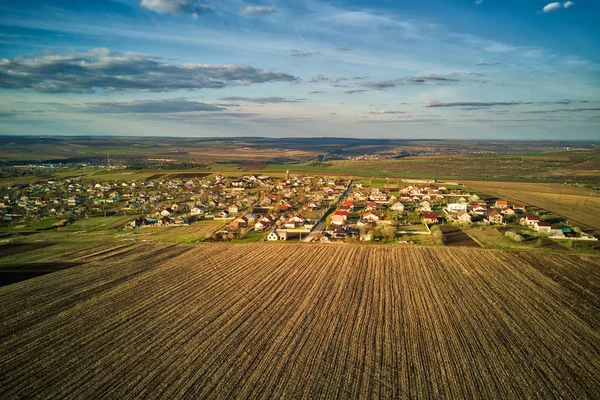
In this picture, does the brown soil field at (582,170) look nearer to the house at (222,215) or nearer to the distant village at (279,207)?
the distant village at (279,207)

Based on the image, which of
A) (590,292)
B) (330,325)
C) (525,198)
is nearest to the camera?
(330,325)

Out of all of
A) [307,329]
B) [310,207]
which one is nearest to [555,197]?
[310,207]

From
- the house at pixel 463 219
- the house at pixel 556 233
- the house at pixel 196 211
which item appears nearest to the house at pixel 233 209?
the house at pixel 196 211

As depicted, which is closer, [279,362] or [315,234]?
[279,362]

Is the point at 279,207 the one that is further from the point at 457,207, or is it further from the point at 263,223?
the point at 457,207

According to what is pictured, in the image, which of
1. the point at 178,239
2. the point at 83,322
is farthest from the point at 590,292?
the point at 178,239

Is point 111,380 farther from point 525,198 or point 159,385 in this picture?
point 525,198
